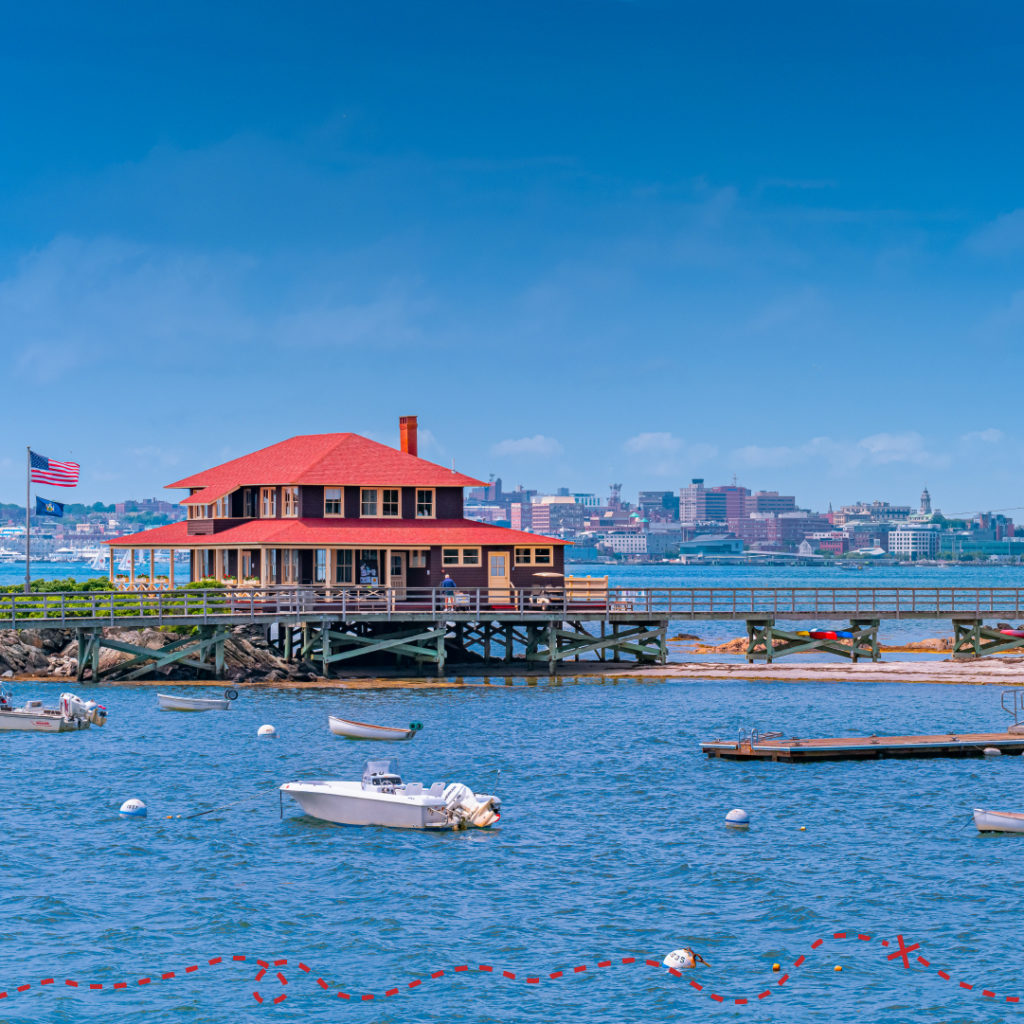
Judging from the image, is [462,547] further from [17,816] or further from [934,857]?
[934,857]

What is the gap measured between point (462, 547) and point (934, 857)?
3331cm

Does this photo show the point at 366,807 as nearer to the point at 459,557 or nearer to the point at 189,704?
the point at 189,704

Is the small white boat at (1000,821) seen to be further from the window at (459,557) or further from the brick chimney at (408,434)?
the brick chimney at (408,434)

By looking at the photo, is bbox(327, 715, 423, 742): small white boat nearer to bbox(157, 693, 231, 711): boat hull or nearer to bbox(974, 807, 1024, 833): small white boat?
bbox(157, 693, 231, 711): boat hull

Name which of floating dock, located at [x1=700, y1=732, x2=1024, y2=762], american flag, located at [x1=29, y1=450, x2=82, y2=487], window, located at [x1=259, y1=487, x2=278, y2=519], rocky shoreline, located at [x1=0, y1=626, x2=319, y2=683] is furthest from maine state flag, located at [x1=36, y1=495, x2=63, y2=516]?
floating dock, located at [x1=700, y1=732, x2=1024, y2=762]

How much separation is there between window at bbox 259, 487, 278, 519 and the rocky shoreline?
7.56m

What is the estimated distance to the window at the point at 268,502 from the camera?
61125 millimetres

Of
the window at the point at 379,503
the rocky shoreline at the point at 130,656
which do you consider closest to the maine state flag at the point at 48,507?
the rocky shoreline at the point at 130,656

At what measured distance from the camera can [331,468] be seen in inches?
2388

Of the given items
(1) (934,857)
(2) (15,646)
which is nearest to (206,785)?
(1) (934,857)

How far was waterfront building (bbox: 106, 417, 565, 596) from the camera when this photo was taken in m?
57.4

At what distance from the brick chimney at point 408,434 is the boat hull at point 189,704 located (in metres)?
23.5

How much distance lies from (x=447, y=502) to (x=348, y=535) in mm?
5883

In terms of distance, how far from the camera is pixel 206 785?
33.2 meters
